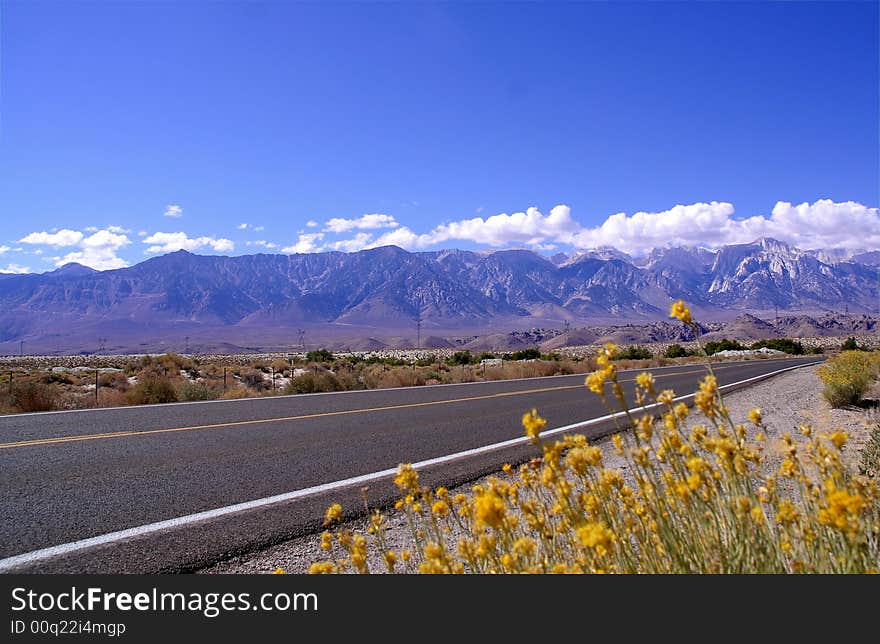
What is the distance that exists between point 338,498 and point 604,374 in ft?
12.0

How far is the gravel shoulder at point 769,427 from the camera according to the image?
154 inches

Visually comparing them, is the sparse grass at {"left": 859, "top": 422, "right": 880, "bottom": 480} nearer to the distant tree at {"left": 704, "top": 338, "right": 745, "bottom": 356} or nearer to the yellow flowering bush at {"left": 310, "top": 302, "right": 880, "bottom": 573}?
the yellow flowering bush at {"left": 310, "top": 302, "right": 880, "bottom": 573}

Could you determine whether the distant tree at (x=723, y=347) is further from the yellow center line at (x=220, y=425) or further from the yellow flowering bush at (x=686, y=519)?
the yellow flowering bush at (x=686, y=519)

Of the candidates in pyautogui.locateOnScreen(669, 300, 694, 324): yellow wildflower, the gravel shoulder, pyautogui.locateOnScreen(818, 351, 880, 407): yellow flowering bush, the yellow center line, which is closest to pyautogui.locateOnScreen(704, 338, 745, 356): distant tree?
the gravel shoulder

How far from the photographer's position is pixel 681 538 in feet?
7.63

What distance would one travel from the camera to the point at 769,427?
923 cm

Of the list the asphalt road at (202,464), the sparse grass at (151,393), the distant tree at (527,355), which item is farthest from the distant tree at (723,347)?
the sparse grass at (151,393)

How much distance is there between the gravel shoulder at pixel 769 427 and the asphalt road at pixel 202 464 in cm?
22

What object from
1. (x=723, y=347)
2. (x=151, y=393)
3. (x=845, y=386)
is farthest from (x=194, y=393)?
(x=723, y=347)

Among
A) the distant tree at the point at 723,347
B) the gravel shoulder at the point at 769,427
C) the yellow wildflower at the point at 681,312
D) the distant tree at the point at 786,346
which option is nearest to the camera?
the yellow wildflower at the point at 681,312

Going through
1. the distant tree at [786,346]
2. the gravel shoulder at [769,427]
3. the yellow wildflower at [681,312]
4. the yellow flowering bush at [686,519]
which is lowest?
the distant tree at [786,346]

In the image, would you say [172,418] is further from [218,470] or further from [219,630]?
[219,630]

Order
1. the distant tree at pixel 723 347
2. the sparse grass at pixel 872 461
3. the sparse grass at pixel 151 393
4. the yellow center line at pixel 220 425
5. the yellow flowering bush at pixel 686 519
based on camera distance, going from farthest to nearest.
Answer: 1. the distant tree at pixel 723 347
2. the sparse grass at pixel 151 393
3. the yellow center line at pixel 220 425
4. the sparse grass at pixel 872 461
5. the yellow flowering bush at pixel 686 519

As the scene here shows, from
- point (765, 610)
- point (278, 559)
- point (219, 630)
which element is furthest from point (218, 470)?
point (765, 610)
